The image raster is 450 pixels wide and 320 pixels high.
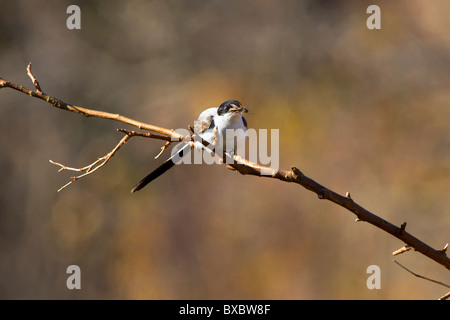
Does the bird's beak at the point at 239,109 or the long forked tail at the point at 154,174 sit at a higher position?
the bird's beak at the point at 239,109

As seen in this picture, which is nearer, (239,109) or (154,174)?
(154,174)

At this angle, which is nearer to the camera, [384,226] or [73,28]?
[384,226]

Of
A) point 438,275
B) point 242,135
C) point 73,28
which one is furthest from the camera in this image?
point 73,28

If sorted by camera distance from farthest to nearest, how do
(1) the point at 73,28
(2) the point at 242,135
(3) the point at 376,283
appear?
(1) the point at 73,28
(3) the point at 376,283
(2) the point at 242,135

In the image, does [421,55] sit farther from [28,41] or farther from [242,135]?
[28,41]

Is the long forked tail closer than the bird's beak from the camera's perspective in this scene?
Yes

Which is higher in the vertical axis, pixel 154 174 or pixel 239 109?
pixel 239 109

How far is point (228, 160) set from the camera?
5.03ft

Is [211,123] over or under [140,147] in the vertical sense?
under

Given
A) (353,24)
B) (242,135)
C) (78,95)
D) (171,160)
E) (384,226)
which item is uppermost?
(353,24)

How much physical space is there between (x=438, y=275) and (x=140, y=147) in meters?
4.12

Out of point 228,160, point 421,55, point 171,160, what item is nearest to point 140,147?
point 421,55

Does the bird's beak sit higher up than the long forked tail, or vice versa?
the bird's beak

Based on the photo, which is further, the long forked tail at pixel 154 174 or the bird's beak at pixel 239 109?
the bird's beak at pixel 239 109
